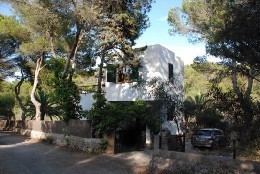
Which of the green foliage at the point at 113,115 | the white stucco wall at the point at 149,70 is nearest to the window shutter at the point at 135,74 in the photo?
the white stucco wall at the point at 149,70

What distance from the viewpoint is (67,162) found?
15.9 meters

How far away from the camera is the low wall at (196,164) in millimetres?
10000

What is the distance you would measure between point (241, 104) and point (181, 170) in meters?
8.94

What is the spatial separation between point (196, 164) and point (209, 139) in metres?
11.5

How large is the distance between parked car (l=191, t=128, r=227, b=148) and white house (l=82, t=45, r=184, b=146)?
3168mm

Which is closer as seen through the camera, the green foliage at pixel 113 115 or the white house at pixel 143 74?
the green foliage at pixel 113 115

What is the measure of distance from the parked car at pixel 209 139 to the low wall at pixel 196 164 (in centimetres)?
1011

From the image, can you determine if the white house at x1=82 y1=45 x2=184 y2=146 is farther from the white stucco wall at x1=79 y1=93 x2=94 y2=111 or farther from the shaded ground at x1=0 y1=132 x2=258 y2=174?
the shaded ground at x1=0 y1=132 x2=258 y2=174

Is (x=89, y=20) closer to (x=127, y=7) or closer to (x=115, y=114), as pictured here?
(x=127, y=7)

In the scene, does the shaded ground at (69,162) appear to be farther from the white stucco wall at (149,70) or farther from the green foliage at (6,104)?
the green foliage at (6,104)

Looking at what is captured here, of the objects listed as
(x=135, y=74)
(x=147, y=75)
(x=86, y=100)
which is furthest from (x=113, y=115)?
(x=86, y=100)

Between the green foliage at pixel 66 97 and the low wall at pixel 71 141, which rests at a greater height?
the green foliage at pixel 66 97

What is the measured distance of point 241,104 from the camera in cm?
1905

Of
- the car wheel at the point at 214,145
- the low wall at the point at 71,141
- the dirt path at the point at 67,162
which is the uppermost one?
the low wall at the point at 71,141
